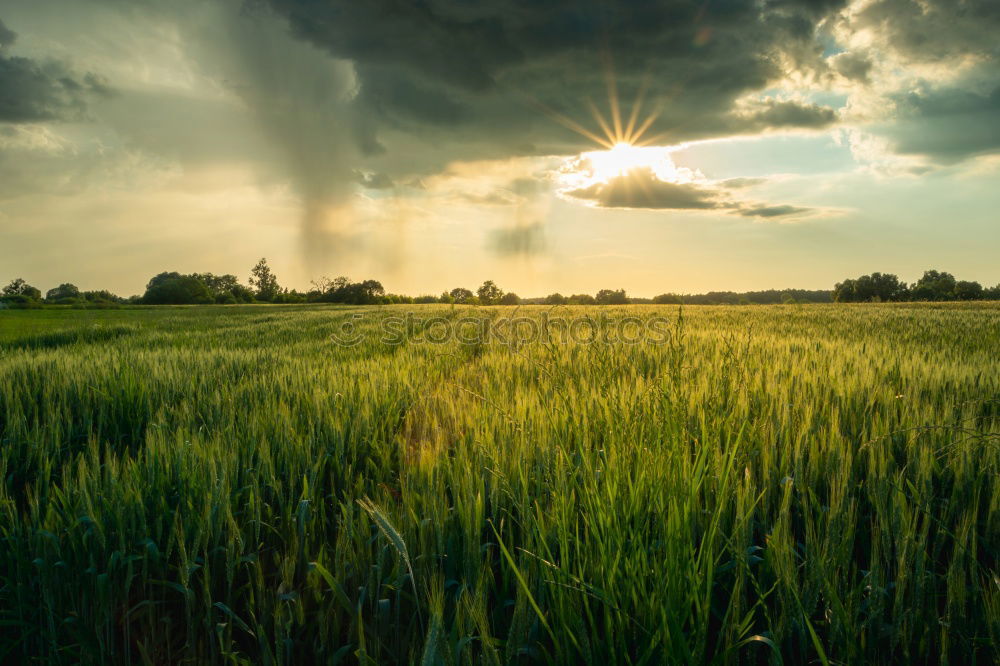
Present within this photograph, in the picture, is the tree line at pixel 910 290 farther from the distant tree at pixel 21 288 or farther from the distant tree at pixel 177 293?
the distant tree at pixel 21 288

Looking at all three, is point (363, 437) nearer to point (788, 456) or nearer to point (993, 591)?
point (788, 456)

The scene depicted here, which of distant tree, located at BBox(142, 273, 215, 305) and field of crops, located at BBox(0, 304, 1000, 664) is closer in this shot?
field of crops, located at BBox(0, 304, 1000, 664)

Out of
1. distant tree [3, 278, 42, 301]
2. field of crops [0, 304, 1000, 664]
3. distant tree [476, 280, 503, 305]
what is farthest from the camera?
distant tree [3, 278, 42, 301]

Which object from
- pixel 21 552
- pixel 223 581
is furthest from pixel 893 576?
pixel 21 552

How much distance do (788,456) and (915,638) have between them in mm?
837

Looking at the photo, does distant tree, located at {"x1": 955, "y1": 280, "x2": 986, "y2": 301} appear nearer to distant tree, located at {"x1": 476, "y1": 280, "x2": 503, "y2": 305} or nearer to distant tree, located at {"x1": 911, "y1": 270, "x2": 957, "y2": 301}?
distant tree, located at {"x1": 911, "y1": 270, "x2": 957, "y2": 301}

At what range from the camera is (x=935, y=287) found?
79.4 m

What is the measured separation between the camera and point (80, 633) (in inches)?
53.4

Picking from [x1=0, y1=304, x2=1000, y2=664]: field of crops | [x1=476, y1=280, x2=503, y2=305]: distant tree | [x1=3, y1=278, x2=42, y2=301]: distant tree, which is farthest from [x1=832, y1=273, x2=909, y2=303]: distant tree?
[x1=3, y1=278, x2=42, y2=301]: distant tree

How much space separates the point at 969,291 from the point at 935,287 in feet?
26.1

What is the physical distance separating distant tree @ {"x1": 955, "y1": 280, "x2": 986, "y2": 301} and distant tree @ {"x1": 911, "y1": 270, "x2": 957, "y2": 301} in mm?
740

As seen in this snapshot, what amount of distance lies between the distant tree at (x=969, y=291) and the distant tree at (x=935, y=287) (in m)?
0.74

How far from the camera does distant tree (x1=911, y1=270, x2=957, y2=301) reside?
7138 centimetres

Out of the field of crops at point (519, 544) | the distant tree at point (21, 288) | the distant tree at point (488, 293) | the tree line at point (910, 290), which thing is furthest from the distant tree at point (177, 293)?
the tree line at point (910, 290)
